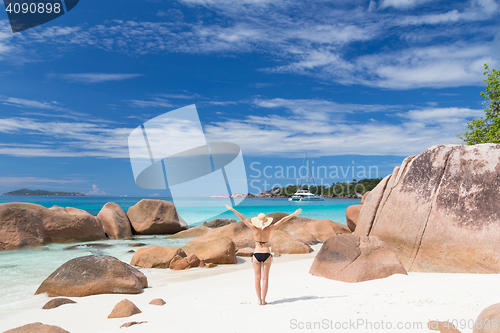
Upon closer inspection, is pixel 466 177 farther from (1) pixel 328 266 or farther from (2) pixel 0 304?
(2) pixel 0 304

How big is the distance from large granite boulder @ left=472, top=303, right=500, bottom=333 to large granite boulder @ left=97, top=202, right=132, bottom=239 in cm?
1621

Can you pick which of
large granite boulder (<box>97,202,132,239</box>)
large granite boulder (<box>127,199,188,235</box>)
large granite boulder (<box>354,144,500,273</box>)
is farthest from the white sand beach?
large granite boulder (<box>127,199,188,235</box>)

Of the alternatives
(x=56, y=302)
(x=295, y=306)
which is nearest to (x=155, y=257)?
(x=56, y=302)

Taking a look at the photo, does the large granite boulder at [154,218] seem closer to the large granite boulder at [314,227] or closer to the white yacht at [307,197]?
the large granite boulder at [314,227]

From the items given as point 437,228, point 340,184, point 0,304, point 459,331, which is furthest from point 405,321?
point 340,184

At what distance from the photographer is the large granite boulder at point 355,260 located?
21.1ft

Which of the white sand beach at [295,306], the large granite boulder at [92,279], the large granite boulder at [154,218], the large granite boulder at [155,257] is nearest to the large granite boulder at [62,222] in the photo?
the large granite boulder at [154,218]

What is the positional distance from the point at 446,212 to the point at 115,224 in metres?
15.1

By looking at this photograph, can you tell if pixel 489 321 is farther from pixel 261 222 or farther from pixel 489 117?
pixel 489 117

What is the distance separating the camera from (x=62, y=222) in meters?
14.4

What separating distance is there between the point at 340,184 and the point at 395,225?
87410 millimetres

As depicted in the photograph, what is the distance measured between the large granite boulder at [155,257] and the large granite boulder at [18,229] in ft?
20.7

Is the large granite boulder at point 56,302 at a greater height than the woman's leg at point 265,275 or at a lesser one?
lesser

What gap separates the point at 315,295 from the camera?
5.52 metres
